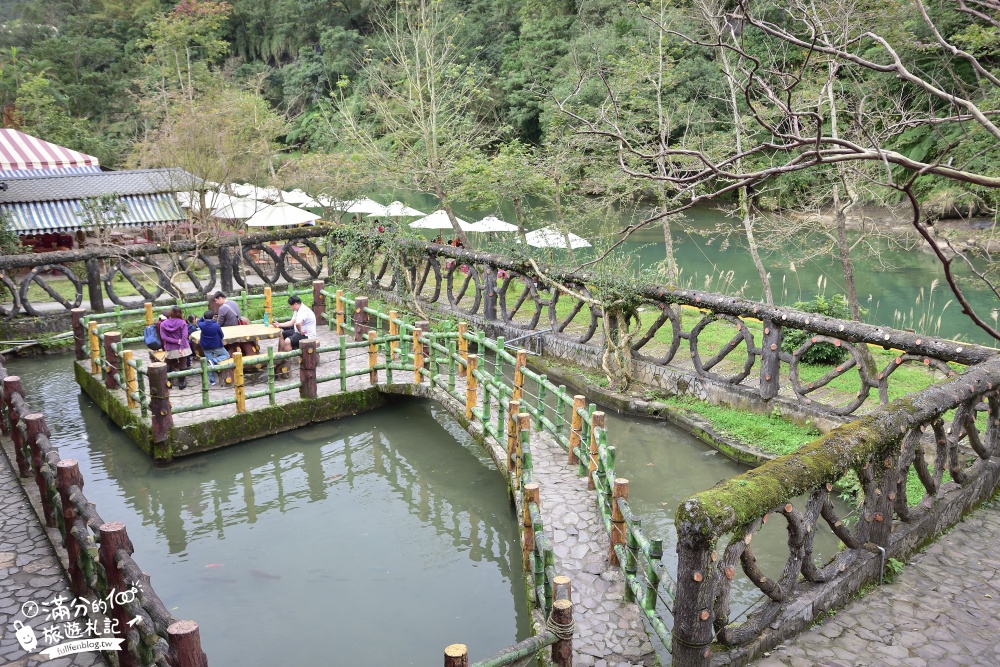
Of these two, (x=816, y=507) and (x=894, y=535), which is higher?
(x=816, y=507)

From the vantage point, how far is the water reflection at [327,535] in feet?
21.0

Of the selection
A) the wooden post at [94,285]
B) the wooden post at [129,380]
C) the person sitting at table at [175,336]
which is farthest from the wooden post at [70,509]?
the wooden post at [94,285]

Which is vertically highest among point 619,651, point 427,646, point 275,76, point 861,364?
point 275,76

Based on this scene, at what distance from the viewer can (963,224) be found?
80.7 feet

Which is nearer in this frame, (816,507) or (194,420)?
(816,507)

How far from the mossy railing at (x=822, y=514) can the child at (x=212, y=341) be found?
8.12 m

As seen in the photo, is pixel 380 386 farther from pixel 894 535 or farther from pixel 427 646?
pixel 894 535

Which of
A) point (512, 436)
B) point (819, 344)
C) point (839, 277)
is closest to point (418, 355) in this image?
point (512, 436)

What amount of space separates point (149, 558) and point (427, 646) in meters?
3.37

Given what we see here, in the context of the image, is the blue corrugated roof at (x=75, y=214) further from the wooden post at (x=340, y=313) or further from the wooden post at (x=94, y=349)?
the wooden post at (x=340, y=313)

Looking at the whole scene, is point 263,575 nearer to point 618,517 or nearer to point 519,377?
point 519,377

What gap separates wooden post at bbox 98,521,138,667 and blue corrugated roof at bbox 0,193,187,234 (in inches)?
619

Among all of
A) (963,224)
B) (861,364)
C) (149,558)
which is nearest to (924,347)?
(861,364)

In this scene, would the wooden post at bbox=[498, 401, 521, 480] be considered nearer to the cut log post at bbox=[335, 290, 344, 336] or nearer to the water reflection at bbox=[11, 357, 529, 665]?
the water reflection at bbox=[11, 357, 529, 665]
